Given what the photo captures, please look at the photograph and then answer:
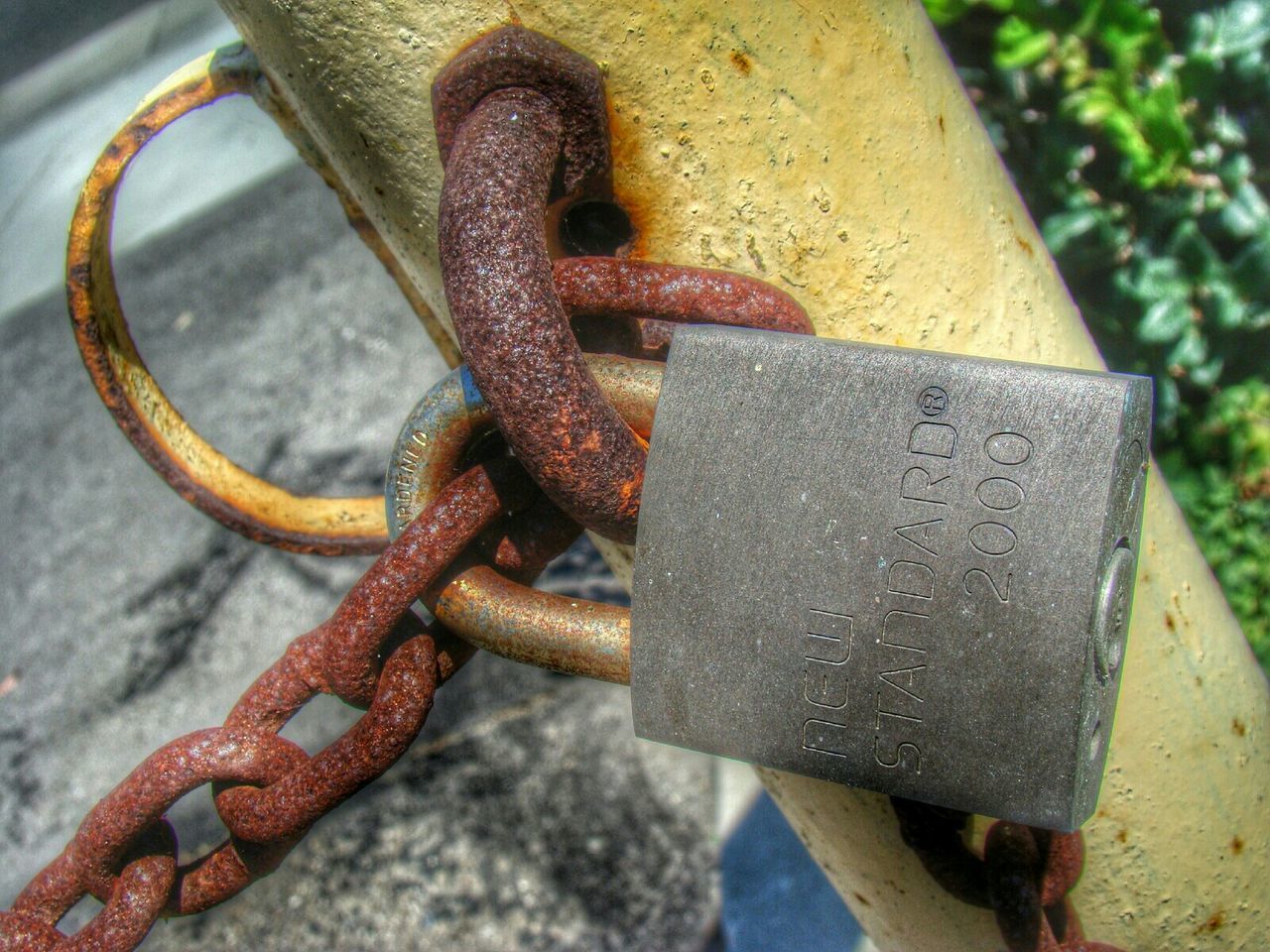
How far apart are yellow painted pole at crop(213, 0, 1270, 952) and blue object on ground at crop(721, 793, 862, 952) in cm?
107

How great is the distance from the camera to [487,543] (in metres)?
0.65

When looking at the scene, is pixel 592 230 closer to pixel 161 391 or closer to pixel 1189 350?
pixel 161 391

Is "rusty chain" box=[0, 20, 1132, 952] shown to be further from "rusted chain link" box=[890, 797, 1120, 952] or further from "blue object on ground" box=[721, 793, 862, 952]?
"blue object on ground" box=[721, 793, 862, 952]

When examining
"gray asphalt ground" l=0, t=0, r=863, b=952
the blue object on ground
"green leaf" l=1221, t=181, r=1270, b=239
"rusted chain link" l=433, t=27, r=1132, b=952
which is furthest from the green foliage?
"rusted chain link" l=433, t=27, r=1132, b=952

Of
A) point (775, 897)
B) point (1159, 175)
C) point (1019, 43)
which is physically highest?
point (1019, 43)

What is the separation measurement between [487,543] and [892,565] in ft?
0.76

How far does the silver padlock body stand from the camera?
519 millimetres

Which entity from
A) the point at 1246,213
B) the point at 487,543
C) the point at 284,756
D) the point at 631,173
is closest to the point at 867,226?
the point at 631,173

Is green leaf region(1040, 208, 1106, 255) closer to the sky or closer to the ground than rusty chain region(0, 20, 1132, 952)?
closer to the ground

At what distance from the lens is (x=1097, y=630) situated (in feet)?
1.69

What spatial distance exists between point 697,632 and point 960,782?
0.47 feet

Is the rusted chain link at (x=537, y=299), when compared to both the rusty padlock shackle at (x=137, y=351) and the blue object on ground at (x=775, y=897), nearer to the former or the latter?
the rusty padlock shackle at (x=137, y=351)

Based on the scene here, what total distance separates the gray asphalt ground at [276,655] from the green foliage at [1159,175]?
1.04 metres

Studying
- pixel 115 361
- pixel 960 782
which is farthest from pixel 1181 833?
pixel 115 361
